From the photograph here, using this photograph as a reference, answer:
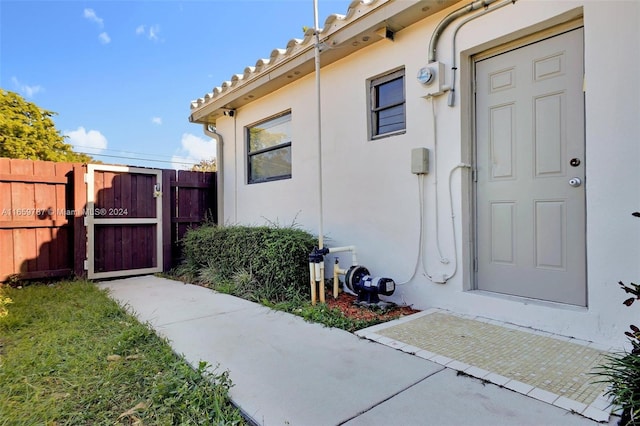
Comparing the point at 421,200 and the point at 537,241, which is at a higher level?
the point at 421,200

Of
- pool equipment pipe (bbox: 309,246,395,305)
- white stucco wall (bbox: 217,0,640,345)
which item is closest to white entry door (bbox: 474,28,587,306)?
white stucco wall (bbox: 217,0,640,345)

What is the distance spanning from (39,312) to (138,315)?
1055 millimetres

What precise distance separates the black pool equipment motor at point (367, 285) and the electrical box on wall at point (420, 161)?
1.18 metres

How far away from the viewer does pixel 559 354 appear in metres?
2.28

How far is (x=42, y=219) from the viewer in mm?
5016

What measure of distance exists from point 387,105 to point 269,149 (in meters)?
2.50

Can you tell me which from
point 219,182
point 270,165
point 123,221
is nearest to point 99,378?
point 123,221

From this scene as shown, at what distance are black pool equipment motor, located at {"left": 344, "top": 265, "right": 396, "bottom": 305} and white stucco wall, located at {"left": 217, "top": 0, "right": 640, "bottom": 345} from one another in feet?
0.92

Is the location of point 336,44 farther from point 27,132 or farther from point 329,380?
point 27,132

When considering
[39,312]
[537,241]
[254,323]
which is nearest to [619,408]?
[537,241]

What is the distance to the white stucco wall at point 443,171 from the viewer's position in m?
2.36

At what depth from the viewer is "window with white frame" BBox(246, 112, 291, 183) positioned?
554 centimetres

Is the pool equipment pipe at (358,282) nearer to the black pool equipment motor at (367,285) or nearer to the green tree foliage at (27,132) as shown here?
the black pool equipment motor at (367,285)

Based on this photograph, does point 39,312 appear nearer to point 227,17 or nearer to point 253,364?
point 253,364
